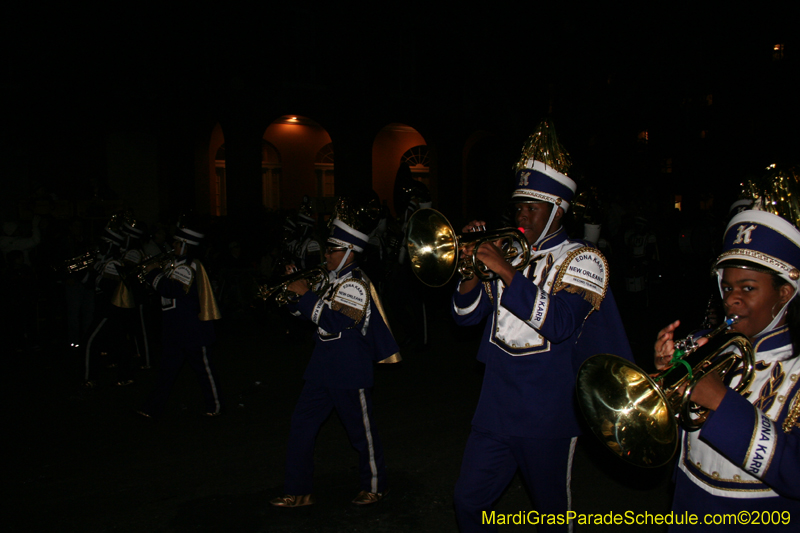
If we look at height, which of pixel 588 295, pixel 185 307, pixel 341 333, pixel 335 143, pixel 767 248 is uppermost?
pixel 335 143

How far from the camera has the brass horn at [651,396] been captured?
1.73 meters

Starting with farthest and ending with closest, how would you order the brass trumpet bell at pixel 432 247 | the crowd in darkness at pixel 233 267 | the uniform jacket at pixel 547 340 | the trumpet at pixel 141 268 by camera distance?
the crowd in darkness at pixel 233 267 → the trumpet at pixel 141 268 → the brass trumpet bell at pixel 432 247 → the uniform jacket at pixel 547 340

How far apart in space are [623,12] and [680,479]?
844 inches

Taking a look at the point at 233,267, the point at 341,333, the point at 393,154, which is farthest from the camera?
the point at 393,154

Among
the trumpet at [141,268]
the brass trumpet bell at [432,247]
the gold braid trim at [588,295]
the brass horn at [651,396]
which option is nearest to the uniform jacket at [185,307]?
the trumpet at [141,268]

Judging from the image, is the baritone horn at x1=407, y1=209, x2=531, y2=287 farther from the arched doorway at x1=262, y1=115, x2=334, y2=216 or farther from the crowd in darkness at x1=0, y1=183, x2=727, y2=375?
the arched doorway at x1=262, y1=115, x2=334, y2=216

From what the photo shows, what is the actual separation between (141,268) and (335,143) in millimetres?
14079

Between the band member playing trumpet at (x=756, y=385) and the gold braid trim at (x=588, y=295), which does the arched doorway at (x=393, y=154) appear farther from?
the band member playing trumpet at (x=756, y=385)

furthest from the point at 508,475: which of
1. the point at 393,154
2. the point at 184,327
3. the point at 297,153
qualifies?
the point at 393,154

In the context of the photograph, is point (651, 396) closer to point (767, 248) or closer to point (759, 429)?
point (759, 429)

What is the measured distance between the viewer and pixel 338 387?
13.4 feet

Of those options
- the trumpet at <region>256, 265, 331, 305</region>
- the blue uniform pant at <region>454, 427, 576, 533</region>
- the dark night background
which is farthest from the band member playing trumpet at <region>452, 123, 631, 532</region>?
the trumpet at <region>256, 265, 331, 305</region>

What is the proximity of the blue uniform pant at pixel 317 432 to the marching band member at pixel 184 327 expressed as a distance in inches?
84.4

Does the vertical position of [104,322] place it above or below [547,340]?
below
